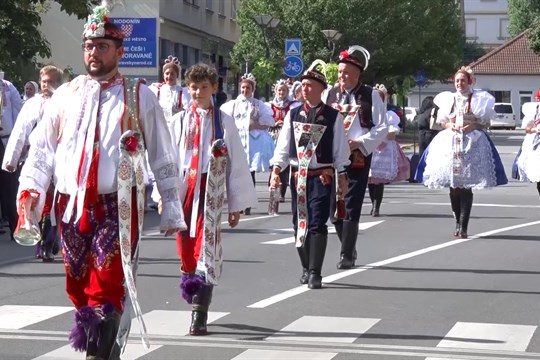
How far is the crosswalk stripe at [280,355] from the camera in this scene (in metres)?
8.05

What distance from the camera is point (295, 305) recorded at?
1020 centimetres

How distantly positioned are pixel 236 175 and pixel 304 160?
6.59ft

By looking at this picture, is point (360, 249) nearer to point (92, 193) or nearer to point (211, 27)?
point (92, 193)

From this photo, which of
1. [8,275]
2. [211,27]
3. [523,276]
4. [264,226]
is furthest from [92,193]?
[211,27]

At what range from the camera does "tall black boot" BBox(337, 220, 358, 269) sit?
1238 centimetres

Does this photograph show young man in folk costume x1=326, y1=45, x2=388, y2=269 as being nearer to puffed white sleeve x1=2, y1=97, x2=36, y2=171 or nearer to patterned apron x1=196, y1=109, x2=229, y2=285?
puffed white sleeve x1=2, y1=97, x2=36, y2=171

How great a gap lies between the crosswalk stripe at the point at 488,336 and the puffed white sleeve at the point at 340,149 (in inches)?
83.2

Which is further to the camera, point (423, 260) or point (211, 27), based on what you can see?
point (211, 27)

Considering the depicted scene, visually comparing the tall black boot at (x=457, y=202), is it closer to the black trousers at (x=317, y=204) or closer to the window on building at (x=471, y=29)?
the black trousers at (x=317, y=204)

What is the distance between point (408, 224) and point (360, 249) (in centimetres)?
322

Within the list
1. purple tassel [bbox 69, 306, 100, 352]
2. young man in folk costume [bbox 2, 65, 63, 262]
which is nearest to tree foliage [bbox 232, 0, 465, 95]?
young man in folk costume [bbox 2, 65, 63, 262]

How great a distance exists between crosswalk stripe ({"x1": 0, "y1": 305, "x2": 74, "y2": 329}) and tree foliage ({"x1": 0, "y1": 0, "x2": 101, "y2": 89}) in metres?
21.7

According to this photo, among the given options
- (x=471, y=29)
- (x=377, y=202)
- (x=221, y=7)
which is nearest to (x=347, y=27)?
(x=221, y=7)

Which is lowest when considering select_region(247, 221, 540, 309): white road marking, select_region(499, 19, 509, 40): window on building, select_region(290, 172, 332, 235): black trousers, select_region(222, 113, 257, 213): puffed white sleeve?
select_region(247, 221, 540, 309): white road marking
